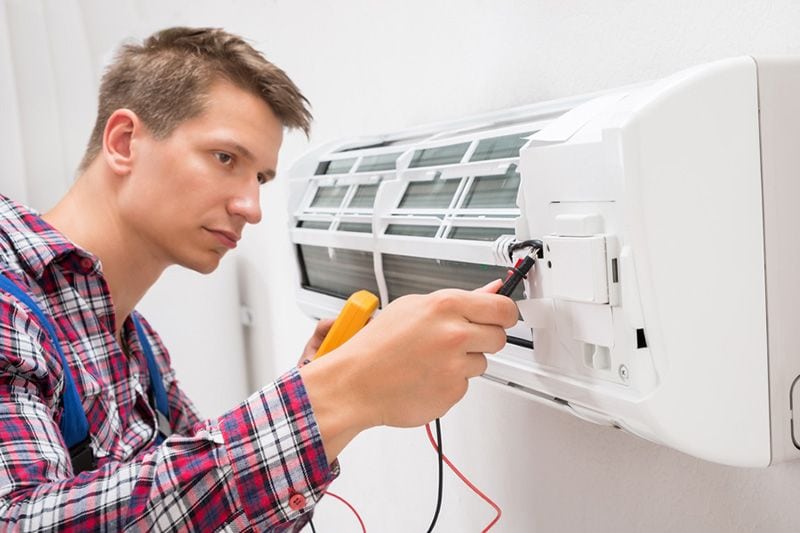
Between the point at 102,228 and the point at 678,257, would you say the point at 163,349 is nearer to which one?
the point at 102,228

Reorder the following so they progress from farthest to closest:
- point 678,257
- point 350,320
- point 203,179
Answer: point 203,179 < point 350,320 < point 678,257

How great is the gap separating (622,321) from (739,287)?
99 millimetres

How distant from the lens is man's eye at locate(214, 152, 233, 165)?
1.05 metres

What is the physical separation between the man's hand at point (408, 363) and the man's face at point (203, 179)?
437mm

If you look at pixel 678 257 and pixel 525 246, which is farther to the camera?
pixel 525 246

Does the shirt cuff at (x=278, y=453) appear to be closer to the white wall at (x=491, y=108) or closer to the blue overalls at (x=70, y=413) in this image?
the blue overalls at (x=70, y=413)

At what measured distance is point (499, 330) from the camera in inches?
26.7

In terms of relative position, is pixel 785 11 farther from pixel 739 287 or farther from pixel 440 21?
pixel 440 21

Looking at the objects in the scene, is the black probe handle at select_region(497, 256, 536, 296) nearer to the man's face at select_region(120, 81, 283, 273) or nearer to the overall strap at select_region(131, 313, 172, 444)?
the man's face at select_region(120, 81, 283, 273)

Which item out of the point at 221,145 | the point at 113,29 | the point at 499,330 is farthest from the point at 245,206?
the point at 113,29

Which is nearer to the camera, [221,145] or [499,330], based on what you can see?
[499,330]

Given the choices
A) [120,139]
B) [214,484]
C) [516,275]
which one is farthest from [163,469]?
[120,139]

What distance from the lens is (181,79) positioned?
1.08 m

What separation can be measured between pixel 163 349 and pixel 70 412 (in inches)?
17.4
